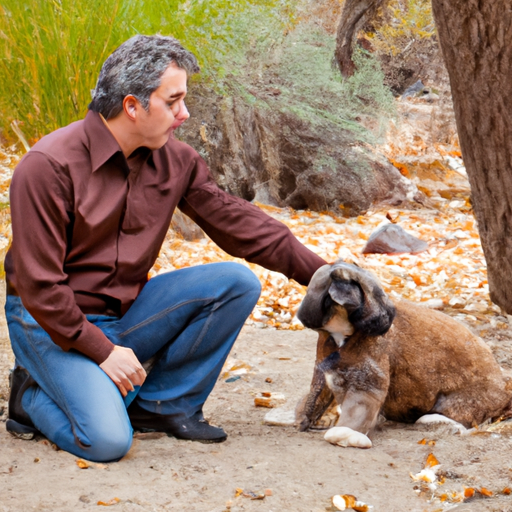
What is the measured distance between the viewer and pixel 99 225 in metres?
2.50

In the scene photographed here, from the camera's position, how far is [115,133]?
100 inches

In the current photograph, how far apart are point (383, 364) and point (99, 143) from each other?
1306mm

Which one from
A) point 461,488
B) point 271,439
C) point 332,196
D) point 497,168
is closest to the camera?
point 461,488

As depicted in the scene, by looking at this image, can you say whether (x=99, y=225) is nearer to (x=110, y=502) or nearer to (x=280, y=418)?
(x=110, y=502)

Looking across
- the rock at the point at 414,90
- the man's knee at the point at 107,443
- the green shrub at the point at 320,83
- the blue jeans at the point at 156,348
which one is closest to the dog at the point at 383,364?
the blue jeans at the point at 156,348

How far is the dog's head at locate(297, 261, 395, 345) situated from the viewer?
8.19 feet

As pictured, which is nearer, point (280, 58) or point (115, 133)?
point (115, 133)

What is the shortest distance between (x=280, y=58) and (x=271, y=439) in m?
5.64

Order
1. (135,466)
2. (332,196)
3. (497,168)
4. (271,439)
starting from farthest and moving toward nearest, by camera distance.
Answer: (332,196), (497,168), (271,439), (135,466)

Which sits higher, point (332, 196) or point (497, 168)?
point (497, 168)

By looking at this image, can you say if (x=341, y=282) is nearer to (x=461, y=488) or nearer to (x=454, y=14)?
(x=461, y=488)

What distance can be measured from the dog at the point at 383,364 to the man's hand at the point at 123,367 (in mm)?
616

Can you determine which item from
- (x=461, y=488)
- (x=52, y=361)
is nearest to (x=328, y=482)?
(x=461, y=488)

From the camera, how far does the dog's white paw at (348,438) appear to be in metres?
2.56
